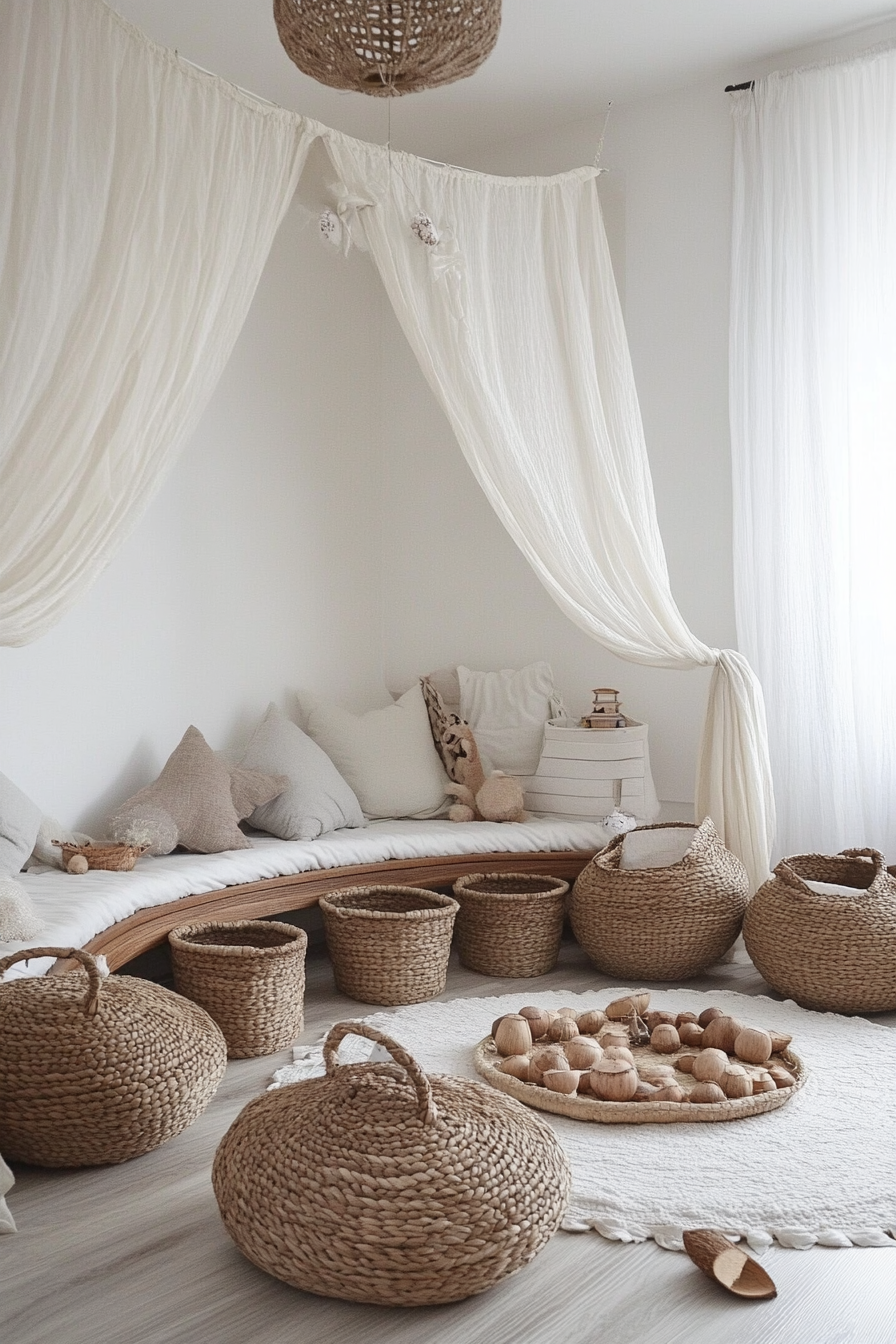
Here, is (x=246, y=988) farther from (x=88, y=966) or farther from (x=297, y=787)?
(x=297, y=787)

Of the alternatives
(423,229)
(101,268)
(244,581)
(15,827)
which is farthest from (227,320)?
(244,581)

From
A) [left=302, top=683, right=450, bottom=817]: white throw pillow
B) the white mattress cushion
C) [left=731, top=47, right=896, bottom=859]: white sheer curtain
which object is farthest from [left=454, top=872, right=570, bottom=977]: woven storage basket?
[left=731, top=47, right=896, bottom=859]: white sheer curtain

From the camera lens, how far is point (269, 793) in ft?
12.4

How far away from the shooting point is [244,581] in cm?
439

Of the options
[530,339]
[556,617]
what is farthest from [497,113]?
[556,617]

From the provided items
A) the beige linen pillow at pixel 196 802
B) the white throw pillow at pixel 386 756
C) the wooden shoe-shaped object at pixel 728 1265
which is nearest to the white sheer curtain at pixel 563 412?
the white throw pillow at pixel 386 756

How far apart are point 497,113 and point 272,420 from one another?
1444mm

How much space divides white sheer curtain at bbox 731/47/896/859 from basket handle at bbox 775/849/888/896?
348 millimetres

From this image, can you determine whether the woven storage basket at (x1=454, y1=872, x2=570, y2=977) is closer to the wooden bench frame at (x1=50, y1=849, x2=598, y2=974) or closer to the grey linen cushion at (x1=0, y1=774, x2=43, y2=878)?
the wooden bench frame at (x1=50, y1=849, x2=598, y2=974)

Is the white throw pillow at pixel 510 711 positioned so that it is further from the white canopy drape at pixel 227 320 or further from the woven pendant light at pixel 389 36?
the woven pendant light at pixel 389 36

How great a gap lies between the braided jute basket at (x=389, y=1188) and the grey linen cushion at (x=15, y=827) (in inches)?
51.3

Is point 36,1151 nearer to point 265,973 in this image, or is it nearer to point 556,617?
point 265,973

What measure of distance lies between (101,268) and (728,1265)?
237 cm

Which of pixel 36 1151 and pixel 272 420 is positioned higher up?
pixel 272 420
